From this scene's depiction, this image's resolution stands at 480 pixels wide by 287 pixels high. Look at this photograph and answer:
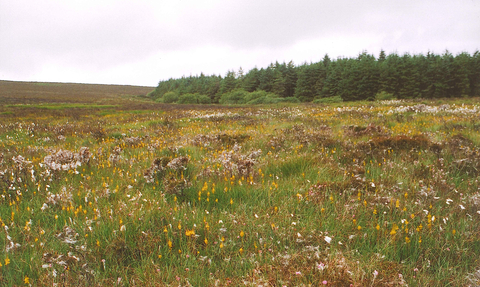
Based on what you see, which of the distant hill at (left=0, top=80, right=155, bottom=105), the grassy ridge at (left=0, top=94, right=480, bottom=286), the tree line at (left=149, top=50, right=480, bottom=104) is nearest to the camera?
the grassy ridge at (left=0, top=94, right=480, bottom=286)

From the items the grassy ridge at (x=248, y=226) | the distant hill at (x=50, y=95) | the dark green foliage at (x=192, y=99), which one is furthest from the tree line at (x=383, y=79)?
the grassy ridge at (x=248, y=226)

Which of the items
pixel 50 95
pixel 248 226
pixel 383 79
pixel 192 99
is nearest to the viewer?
pixel 248 226

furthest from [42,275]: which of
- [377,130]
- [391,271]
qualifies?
[377,130]

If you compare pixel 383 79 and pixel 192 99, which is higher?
pixel 383 79

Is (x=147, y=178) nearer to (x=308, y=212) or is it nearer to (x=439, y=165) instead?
(x=308, y=212)

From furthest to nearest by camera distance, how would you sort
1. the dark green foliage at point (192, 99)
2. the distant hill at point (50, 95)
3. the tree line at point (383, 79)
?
the dark green foliage at point (192, 99), the distant hill at point (50, 95), the tree line at point (383, 79)


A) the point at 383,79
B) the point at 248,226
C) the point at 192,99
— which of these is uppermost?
the point at 383,79

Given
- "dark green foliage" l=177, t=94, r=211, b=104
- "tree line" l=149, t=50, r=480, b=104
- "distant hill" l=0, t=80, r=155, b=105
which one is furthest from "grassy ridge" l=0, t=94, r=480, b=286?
"dark green foliage" l=177, t=94, r=211, b=104

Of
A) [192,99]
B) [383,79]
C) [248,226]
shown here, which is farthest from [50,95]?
[248,226]

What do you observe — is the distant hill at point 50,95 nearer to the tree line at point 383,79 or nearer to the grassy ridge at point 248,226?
the tree line at point 383,79

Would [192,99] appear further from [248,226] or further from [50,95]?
[248,226]

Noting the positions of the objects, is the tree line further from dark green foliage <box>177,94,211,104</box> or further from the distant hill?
the distant hill

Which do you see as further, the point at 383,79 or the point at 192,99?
the point at 192,99

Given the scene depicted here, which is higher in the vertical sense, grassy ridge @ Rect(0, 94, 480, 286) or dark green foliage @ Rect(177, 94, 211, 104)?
dark green foliage @ Rect(177, 94, 211, 104)
